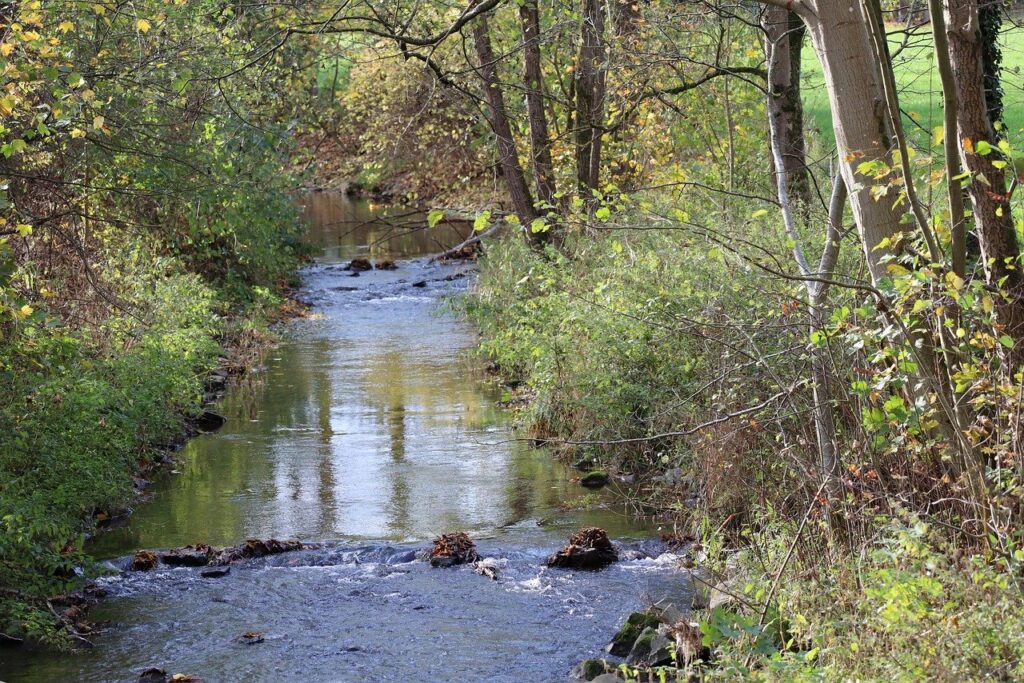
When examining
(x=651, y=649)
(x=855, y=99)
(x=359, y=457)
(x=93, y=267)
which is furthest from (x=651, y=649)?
(x=93, y=267)

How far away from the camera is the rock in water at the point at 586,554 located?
9.27 m

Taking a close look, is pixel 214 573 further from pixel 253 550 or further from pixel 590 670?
pixel 590 670

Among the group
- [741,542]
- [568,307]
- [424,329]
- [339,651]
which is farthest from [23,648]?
[424,329]

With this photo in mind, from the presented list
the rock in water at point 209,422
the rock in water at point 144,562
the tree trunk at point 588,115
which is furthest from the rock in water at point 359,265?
the rock in water at point 144,562

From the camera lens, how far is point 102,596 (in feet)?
29.3

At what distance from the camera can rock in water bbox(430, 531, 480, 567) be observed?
945cm

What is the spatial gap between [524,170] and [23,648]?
12335mm

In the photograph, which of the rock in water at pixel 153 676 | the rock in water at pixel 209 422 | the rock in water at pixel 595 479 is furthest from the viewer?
the rock in water at pixel 209 422

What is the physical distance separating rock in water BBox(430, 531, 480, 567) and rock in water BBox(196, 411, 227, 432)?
5.20 meters

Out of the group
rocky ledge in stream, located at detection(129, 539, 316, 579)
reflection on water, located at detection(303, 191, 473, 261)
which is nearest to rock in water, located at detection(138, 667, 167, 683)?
rocky ledge in stream, located at detection(129, 539, 316, 579)

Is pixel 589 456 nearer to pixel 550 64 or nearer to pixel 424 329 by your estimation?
pixel 424 329

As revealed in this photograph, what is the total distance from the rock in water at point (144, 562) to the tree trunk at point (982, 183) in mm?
A: 6492

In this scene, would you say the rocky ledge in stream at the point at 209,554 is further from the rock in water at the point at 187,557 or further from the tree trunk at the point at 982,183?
the tree trunk at the point at 982,183

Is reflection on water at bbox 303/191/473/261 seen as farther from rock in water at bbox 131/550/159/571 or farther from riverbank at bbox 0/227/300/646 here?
rock in water at bbox 131/550/159/571
